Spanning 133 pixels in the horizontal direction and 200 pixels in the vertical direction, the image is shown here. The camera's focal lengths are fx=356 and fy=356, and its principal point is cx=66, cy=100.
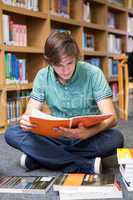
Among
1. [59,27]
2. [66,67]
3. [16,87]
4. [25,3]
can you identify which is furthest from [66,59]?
[59,27]

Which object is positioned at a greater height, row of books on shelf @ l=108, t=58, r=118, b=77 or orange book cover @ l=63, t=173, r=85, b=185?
row of books on shelf @ l=108, t=58, r=118, b=77

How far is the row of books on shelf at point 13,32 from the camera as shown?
2961mm

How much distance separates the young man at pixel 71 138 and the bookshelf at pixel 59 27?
1.22 metres

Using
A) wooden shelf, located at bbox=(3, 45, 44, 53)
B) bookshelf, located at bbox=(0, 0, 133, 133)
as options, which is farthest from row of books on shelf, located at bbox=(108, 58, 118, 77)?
wooden shelf, located at bbox=(3, 45, 44, 53)

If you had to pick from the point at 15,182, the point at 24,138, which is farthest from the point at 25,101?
the point at 15,182

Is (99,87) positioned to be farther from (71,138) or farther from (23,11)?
(23,11)

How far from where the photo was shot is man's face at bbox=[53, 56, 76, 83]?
60.5 inches

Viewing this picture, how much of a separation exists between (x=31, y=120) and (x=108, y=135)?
0.47 m

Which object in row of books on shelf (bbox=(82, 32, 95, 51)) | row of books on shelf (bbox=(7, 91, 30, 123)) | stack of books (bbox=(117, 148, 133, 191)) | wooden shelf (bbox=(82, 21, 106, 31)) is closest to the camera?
stack of books (bbox=(117, 148, 133, 191))

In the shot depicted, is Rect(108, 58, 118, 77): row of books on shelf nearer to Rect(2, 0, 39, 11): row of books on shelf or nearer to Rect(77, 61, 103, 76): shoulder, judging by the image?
Rect(2, 0, 39, 11): row of books on shelf

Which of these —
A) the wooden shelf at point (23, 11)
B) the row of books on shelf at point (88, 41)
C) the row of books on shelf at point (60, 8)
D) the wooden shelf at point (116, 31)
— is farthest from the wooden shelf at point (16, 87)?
the wooden shelf at point (116, 31)

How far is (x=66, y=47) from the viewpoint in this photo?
1534 millimetres

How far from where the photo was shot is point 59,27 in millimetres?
3928

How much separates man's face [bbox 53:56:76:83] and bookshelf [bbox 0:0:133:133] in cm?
138
